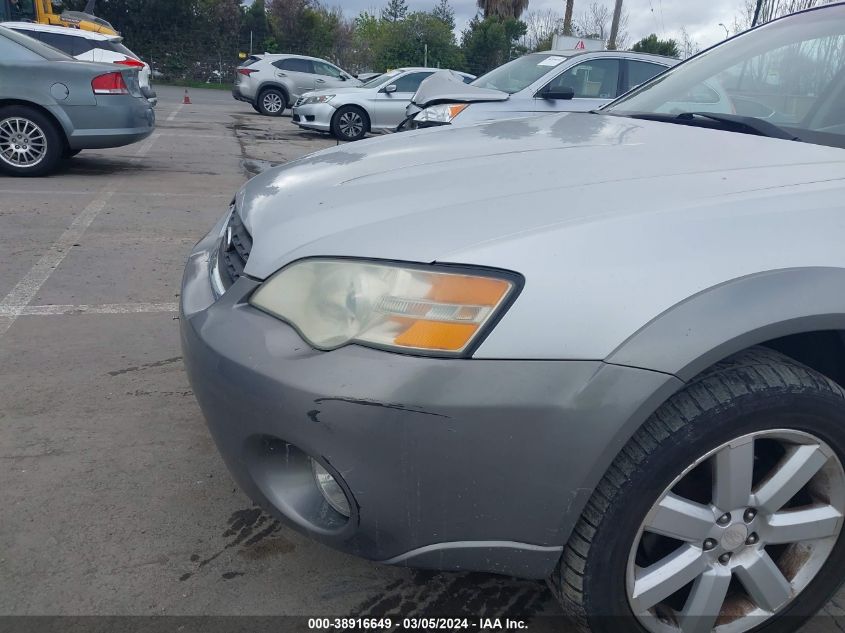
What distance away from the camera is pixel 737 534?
1696mm

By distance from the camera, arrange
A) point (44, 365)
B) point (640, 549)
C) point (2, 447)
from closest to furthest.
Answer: point (640, 549)
point (2, 447)
point (44, 365)

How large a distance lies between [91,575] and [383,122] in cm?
1232

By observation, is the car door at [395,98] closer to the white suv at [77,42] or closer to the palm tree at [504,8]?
the white suv at [77,42]

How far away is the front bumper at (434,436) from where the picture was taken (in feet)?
4.78

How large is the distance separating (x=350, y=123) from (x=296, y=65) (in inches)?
203

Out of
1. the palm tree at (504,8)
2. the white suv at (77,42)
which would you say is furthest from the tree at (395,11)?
the white suv at (77,42)

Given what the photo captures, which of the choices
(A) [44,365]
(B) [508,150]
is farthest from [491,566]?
(A) [44,365]

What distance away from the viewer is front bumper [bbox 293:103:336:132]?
13.1 m

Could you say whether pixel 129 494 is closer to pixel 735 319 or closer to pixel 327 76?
pixel 735 319

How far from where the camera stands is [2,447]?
259 cm

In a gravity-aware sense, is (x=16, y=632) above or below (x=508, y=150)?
below

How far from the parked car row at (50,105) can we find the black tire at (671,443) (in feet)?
24.0

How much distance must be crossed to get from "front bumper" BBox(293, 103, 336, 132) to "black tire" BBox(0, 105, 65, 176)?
6.26 m

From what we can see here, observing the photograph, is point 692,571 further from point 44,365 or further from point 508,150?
point 44,365
